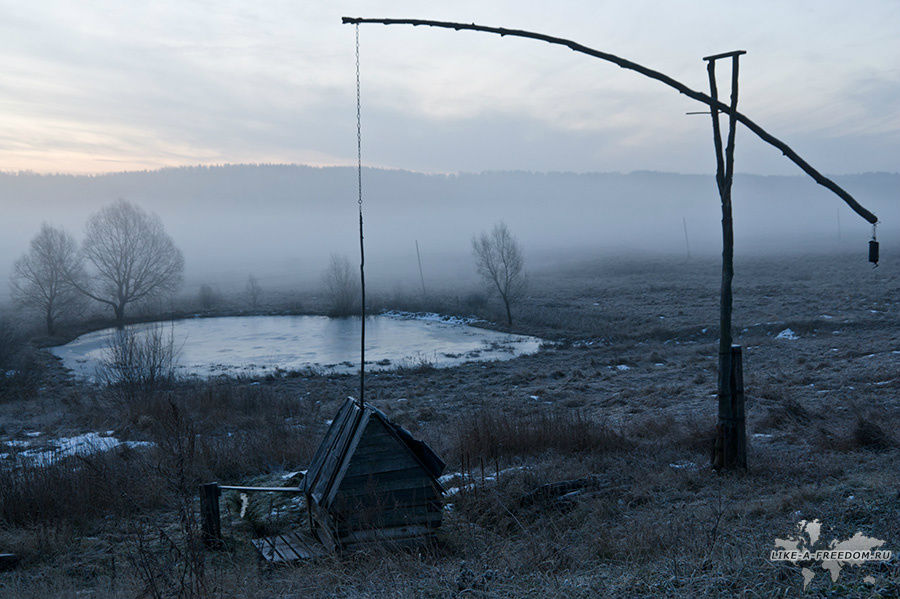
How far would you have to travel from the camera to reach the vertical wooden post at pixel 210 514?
21.9ft

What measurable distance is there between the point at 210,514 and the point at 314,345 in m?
36.0

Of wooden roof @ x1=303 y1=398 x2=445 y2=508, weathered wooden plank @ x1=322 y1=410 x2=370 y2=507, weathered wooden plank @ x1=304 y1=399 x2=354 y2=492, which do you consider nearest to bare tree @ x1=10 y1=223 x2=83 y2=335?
weathered wooden plank @ x1=304 y1=399 x2=354 y2=492

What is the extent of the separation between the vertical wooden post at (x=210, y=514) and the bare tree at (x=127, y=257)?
57.7m

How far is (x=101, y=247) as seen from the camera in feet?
194

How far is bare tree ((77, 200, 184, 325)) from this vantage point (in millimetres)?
Result: 58859

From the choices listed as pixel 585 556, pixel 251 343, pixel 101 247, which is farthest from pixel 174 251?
pixel 585 556

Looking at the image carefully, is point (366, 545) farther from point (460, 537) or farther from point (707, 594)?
point (707, 594)

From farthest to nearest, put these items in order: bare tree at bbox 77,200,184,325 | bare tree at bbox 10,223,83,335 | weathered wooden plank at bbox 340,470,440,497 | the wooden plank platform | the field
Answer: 1. bare tree at bbox 77,200,184,325
2. bare tree at bbox 10,223,83,335
3. the wooden plank platform
4. weathered wooden plank at bbox 340,470,440,497
5. the field

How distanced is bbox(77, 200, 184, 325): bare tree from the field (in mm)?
37288

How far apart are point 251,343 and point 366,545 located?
132 ft

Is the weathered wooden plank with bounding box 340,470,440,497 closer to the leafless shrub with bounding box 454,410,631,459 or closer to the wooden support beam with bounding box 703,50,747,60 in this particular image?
the leafless shrub with bounding box 454,410,631,459

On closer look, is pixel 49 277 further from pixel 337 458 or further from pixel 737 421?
pixel 737 421

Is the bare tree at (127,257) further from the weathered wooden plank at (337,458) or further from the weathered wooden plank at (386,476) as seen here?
the weathered wooden plank at (386,476)

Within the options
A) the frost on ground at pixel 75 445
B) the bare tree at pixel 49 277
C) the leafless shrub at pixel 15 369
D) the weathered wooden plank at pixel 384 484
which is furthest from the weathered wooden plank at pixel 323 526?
the bare tree at pixel 49 277
